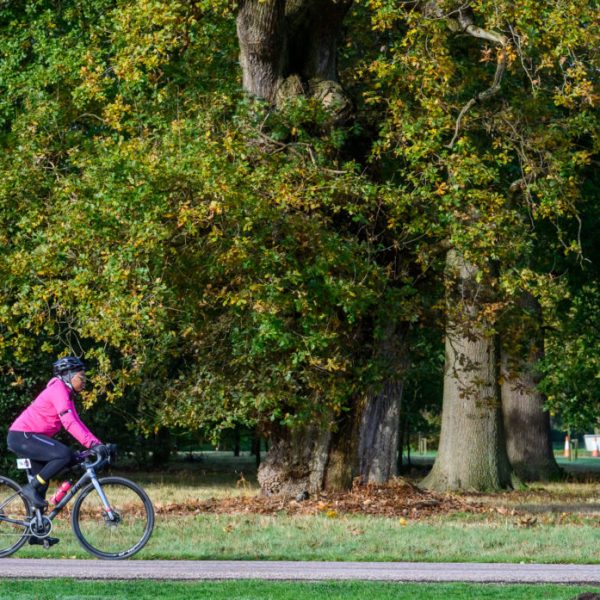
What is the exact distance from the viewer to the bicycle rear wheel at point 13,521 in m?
11.1

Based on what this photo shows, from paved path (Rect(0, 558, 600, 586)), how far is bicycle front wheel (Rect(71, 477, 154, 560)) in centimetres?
15

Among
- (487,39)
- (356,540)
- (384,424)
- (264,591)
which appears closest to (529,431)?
(384,424)

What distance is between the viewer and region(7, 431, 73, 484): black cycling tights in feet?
36.3

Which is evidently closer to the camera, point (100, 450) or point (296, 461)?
point (100, 450)

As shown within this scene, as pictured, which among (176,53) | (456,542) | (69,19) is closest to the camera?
(456,542)

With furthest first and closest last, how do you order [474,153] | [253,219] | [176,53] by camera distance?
[176,53] → [474,153] → [253,219]

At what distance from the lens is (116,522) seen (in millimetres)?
11086

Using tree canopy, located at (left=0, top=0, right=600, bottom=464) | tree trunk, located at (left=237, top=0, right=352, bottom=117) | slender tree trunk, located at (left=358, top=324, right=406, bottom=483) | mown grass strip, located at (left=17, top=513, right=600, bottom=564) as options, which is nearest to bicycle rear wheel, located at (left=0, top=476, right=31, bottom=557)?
mown grass strip, located at (left=17, top=513, right=600, bottom=564)

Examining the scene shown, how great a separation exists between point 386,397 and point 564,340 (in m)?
10.4

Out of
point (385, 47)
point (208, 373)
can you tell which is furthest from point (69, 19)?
point (208, 373)

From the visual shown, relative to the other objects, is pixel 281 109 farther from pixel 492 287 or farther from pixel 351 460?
pixel 351 460

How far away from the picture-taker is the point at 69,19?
74.8 feet

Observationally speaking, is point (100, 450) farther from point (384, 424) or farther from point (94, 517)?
point (384, 424)

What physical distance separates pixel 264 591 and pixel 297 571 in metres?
1.26
